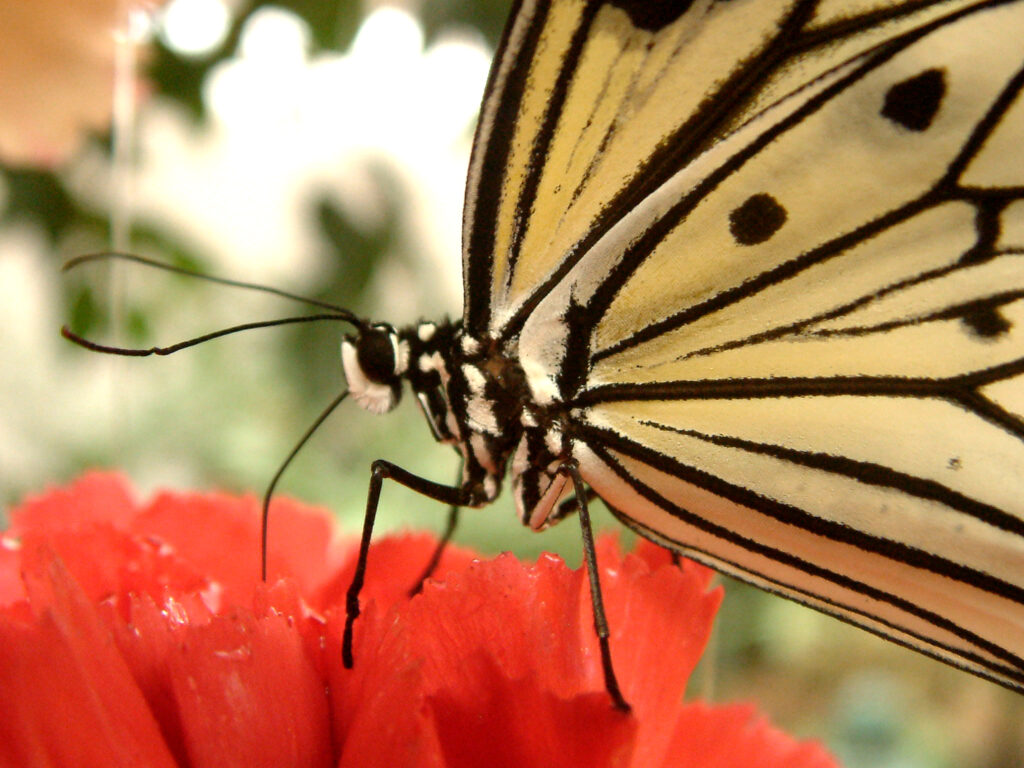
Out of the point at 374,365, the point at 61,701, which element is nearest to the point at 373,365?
the point at 374,365

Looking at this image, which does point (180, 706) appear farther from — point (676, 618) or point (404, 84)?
point (404, 84)

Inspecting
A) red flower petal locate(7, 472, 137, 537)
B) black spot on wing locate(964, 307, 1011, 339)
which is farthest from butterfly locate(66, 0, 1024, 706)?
red flower petal locate(7, 472, 137, 537)

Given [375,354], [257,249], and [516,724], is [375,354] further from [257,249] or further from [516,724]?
[257,249]

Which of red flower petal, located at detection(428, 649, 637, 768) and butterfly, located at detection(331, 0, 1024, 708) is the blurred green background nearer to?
butterfly, located at detection(331, 0, 1024, 708)

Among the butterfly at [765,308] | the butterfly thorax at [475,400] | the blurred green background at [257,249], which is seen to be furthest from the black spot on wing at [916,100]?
the blurred green background at [257,249]

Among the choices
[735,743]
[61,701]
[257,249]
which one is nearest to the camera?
[61,701]

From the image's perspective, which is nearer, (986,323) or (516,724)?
(516,724)

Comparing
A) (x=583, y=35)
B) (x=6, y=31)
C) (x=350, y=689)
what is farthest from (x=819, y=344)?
(x=6, y=31)
